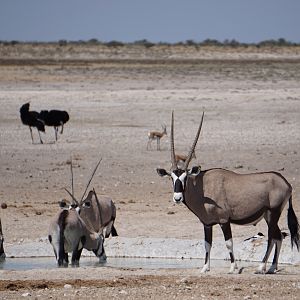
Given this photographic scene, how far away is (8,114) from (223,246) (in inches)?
596

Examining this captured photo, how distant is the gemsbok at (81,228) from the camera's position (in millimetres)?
13828

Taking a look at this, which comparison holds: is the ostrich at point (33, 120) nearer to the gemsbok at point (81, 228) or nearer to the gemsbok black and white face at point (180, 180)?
the gemsbok at point (81, 228)

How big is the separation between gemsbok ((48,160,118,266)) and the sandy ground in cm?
58

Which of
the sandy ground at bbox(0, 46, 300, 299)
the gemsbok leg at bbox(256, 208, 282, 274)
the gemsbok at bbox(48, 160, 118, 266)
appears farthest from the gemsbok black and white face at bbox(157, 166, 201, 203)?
the gemsbok at bbox(48, 160, 118, 266)

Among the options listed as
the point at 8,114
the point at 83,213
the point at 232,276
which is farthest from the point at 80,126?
the point at 232,276

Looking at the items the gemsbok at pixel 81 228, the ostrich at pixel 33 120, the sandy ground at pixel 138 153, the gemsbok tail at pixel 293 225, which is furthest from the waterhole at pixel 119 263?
the ostrich at pixel 33 120

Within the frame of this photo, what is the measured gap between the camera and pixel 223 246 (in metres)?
14.7

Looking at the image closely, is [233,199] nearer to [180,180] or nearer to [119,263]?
[180,180]

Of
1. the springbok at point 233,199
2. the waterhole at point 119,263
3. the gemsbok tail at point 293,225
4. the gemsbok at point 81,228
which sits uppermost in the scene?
the springbok at point 233,199

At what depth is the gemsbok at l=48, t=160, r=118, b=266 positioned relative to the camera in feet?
45.4

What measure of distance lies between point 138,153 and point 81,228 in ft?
27.4

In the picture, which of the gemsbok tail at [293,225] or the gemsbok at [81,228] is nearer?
the gemsbok tail at [293,225]

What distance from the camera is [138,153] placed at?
2258 cm

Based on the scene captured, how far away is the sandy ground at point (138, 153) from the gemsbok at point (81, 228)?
1.89 ft
